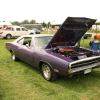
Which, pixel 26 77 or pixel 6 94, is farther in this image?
pixel 26 77

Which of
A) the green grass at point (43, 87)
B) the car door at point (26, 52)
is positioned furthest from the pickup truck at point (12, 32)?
the green grass at point (43, 87)

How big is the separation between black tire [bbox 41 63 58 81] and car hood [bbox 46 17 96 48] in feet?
2.48

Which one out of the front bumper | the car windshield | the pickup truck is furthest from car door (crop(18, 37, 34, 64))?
the pickup truck

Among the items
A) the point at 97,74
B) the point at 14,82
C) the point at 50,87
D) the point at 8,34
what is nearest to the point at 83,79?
the point at 97,74

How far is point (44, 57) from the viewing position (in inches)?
181

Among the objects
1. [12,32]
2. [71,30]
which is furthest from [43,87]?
[12,32]

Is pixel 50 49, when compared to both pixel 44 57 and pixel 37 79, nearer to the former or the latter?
pixel 44 57

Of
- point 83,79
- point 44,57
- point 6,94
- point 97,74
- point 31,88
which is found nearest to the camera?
point 6,94

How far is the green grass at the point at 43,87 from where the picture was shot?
12.6ft

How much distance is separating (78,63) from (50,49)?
4.20 ft

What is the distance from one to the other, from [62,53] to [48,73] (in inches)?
33.0

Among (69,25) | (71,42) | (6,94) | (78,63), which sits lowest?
(6,94)

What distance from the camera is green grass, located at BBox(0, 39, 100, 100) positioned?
3.84 meters

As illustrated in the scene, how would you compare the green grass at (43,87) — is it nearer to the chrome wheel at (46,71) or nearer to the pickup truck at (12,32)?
the chrome wheel at (46,71)
